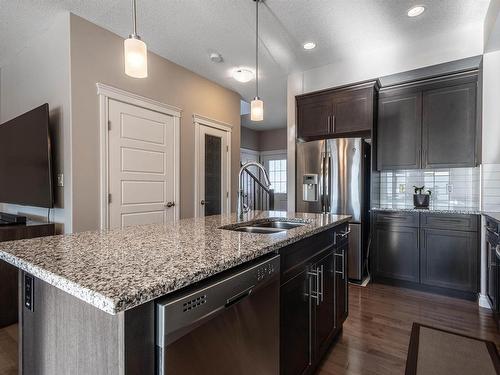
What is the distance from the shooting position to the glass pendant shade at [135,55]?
1.56 meters

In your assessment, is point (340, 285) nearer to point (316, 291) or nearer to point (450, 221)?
point (316, 291)

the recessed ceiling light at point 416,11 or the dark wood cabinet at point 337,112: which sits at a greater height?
the recessed ceiling light at point 416,11

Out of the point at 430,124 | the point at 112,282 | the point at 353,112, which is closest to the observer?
the point at 112,282

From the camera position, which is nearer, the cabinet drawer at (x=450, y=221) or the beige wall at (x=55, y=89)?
the beige wall at (x=55, y=89)

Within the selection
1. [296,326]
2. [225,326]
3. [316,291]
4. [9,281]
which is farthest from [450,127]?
[9,281]

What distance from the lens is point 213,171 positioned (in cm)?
441

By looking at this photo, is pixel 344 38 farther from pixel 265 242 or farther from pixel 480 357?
pixel 480 357

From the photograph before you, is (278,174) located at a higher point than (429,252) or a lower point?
higher

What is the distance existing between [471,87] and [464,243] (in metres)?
1.66

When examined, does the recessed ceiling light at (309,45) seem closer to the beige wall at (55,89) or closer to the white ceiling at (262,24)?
the white ceiling at (262,24)

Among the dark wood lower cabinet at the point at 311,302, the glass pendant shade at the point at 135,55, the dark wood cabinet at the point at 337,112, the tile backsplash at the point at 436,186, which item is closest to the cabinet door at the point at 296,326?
the dark wood lower cabinet at the point at 311,302

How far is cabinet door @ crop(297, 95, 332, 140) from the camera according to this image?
12.4 ft

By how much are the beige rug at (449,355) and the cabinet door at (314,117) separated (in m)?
2.53

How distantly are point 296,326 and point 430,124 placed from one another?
115 inches
